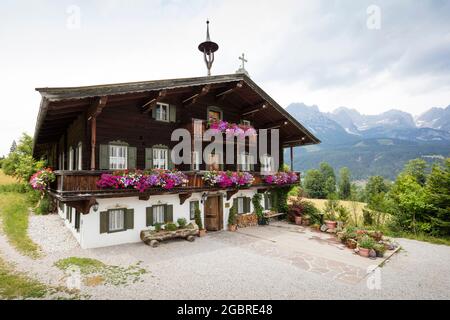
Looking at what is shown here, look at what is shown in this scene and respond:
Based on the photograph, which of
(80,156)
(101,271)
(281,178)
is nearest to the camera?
(101,271)

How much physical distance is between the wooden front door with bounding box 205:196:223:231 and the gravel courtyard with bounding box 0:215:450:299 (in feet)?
7.10

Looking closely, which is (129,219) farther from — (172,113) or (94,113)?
(172,113)

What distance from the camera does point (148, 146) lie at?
47.1 ft

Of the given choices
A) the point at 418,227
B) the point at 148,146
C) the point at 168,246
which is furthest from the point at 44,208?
the point at 418,227

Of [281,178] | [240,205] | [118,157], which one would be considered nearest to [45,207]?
[118,157]

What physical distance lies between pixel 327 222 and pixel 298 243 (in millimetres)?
4698

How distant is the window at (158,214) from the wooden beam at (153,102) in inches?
212

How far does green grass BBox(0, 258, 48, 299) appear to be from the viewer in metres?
6.83

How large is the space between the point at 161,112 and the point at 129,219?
6.40m

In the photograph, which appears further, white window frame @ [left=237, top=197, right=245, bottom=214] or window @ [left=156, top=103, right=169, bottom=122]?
white window frame @ [left=237, top=197, right=245, bottom=214]

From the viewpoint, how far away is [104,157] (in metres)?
12.6

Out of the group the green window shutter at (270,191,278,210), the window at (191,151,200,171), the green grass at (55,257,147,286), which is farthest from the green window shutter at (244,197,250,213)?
the green grass at (55,257,147,286)

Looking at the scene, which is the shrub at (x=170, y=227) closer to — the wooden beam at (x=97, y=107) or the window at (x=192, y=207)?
the window at (x=192, y=207)

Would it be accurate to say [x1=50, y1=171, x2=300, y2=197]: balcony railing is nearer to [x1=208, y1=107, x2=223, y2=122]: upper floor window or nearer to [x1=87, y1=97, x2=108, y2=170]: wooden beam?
[x1=87, y1=97, x2=108, y2=170]: wooden beam
